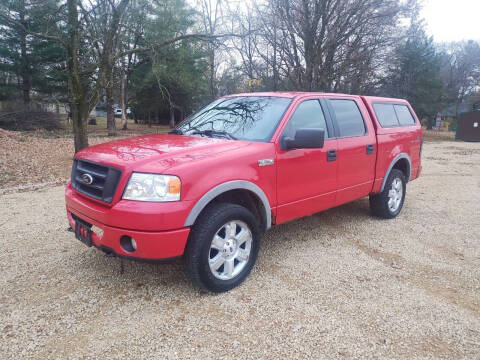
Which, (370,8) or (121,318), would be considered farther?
(370,8)

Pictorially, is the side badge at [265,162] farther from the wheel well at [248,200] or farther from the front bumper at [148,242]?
the front bumper at [148,242]

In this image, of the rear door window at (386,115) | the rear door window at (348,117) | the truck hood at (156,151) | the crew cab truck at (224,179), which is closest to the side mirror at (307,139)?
the crew cab truck at (224,179)

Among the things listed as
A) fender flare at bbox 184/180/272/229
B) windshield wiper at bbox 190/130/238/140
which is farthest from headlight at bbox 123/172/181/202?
windshield wiper at bbox 190/130/238/140

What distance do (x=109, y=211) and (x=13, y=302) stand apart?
4.13 ft

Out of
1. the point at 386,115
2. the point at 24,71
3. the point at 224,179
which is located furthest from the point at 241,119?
the point at 24,71

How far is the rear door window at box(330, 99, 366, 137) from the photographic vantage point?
438cm

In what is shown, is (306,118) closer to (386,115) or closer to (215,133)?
(215,133)

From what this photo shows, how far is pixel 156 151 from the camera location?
10.3 feet

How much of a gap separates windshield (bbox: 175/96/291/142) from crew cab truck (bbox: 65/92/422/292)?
1 centimetres

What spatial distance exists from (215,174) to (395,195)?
144 inches

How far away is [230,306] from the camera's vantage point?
9.84ft

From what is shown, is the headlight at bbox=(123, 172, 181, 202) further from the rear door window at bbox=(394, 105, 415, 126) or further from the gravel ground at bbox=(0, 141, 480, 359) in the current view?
the rear door window at bbox=(394, 105, 415, 126)

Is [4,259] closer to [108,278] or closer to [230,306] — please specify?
[108,278]

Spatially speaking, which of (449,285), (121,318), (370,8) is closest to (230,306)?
(121,318)
